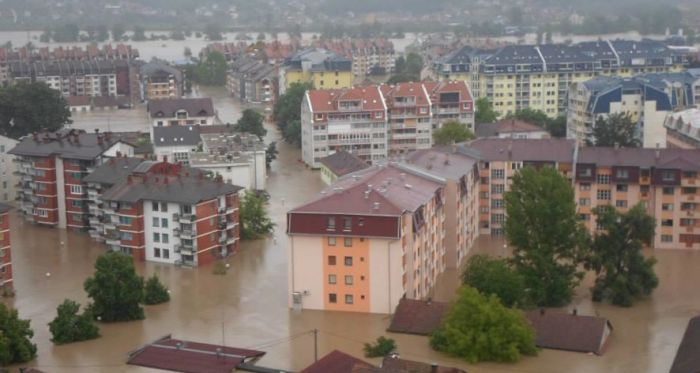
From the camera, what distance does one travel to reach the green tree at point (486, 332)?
873 centimetres

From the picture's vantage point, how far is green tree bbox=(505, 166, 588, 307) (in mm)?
10352

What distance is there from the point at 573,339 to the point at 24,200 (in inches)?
328


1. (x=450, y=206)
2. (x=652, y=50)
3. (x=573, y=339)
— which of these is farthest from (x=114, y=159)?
(x=652, y=50)

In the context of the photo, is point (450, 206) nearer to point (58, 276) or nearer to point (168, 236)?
point (168, 236)

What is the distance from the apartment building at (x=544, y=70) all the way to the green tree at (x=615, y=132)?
235 inches

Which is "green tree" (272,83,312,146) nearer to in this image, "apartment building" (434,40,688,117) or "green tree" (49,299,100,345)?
"apartment building" (434,40,688,117)

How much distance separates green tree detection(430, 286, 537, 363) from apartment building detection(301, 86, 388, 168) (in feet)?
31.9

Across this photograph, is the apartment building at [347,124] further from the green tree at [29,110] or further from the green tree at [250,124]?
the green tree at [29,110]

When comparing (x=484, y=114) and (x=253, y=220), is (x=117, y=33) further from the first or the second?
(x=253, y=220)

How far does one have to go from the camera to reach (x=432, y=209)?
1106 cm

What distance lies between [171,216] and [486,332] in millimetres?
4522

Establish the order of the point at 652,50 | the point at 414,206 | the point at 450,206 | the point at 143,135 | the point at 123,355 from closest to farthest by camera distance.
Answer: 1. the point at 123,355
2. the point at 414,206
3. the point at 450,206
4. the point at 143,135
5. the point at 652,50

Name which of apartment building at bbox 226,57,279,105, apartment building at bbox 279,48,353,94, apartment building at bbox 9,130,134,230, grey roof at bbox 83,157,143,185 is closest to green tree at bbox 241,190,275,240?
grey roof at bbox 83,157,143,185

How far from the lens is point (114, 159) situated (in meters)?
13.5
